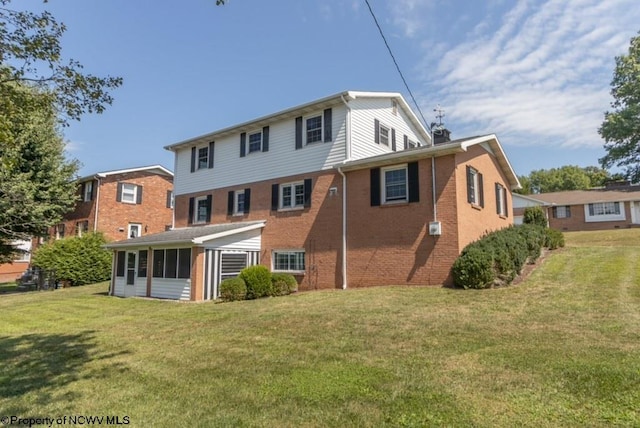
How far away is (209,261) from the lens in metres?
15.9

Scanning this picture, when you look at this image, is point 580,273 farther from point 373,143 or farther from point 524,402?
point 524,402

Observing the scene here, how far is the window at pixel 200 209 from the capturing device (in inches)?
827

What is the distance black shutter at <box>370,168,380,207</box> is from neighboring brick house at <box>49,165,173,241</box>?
18750 millimetres

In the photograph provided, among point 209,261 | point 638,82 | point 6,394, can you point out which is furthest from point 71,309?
point 638,82

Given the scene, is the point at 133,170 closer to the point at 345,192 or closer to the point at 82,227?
the point at 82,227

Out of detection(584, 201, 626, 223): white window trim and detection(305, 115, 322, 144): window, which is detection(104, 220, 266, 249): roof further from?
detection(584, 201, 626, 223): white window trim

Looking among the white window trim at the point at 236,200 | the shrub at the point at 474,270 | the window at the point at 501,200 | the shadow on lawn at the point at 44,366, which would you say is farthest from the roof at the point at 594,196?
the shadow on lawn at the point at 44,366

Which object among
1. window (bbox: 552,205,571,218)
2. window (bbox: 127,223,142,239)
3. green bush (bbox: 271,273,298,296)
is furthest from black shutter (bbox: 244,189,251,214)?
window (bbox: 552,205,571,218)

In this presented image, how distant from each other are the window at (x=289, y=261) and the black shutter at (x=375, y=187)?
398cm

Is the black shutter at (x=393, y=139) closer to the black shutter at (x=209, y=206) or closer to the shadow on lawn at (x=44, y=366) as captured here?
the black shutter at (x=209, y=206)

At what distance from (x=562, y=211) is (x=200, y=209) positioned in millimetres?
31668

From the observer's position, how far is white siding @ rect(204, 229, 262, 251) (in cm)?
1625

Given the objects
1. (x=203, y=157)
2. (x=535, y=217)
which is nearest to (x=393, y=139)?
(x=535, y=217)

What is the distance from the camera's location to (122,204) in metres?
27.4
